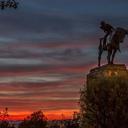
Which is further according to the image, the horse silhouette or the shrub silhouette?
the horse silhouette

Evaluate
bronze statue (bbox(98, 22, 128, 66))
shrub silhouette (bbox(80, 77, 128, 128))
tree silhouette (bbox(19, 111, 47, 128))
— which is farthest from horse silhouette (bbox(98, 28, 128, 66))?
tree silhouette (bbox(19, 111, 47, 128))

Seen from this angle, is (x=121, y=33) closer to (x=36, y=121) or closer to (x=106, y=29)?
(x=106, y=29)

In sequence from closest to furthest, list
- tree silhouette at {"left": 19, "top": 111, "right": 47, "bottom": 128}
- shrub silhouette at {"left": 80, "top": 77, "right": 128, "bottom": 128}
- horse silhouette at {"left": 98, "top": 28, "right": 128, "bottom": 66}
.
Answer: shrub silhouette at {"left": 80, "top": 77, "right": 128, "bottom": 128} < horse silhouette at {"left": 98, "top": 28, "right": 128, "bottom": 66} < tree silhouette at {"left": 19, "top": 111, "right": 47, "bottom": 128}

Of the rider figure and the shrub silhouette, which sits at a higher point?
the rider figure

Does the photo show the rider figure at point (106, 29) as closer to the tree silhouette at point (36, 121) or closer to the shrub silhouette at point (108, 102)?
the shrub silhouette at point (108, 102)

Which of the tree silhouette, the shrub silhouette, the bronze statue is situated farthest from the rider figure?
the tree silhouette

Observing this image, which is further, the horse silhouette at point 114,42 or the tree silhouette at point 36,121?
the tree silhouette at point 36,121

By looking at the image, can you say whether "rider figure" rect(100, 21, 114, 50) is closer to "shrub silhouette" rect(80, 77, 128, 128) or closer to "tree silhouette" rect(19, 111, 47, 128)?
"shrub silhouette" rect(80, 77, 128, 128)

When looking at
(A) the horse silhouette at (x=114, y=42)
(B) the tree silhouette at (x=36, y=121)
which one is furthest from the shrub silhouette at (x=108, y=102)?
(B) the tree silhouette at (x=36, y=121)

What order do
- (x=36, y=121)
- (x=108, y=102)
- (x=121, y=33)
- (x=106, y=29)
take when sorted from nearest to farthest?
(x=108, y=102)
(x=121, y=33)
(x=106, y=29)
(x=36, y=121)

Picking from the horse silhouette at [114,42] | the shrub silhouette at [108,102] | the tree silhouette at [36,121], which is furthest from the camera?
the tree silhouette at [36,121]

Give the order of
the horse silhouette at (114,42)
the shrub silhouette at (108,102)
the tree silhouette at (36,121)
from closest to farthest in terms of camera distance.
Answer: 1. the shrub silhouette at (108,102)
2. the horse silhouette at (114,42)
3. the tree silhouette at (36,121)

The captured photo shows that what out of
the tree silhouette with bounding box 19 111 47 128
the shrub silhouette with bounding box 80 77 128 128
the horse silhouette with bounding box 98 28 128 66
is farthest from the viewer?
the tree silhouette with bounding box 19 111 47 128

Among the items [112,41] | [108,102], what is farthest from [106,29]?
[108,102]
